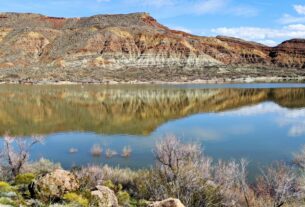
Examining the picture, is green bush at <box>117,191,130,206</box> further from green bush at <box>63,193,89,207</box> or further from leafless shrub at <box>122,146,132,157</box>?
leafless shrub at <box>122,146,132,157</box>

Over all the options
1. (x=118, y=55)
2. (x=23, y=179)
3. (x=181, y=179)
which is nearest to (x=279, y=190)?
(x=181, y=179)

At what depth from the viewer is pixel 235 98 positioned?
6116 centimetres

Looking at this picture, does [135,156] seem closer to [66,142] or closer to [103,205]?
[66,142]

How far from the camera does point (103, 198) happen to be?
1163 cm

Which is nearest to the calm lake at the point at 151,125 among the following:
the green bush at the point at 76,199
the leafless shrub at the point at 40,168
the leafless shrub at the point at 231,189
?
the leafless shrub at the point at 40,168

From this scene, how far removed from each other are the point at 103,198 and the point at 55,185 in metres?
1.55

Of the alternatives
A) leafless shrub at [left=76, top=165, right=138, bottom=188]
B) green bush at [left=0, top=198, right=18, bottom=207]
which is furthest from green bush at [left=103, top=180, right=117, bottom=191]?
green bush at [left=0, top=198, right=18, bottom=207]

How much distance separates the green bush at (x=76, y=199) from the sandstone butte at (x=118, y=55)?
8872cm

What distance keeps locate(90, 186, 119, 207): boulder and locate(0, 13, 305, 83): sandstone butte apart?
88310mm

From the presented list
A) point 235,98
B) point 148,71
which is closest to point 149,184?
point 235,98

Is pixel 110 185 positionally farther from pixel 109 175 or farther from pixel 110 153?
pixel 110 153

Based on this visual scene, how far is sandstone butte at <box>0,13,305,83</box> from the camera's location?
359 feet

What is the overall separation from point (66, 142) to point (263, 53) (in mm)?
141785

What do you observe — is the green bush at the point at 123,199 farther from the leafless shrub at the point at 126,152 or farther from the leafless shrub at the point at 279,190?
the leafless shrub at the point at 126,152
